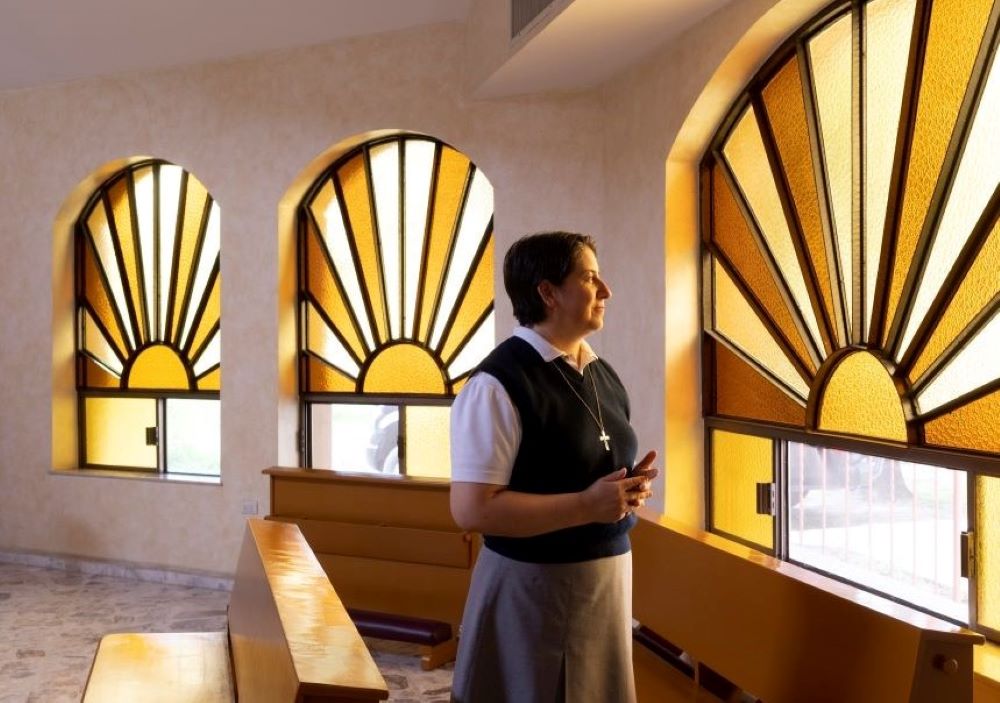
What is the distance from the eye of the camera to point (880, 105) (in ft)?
13.1

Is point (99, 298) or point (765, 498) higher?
point (99, 298)

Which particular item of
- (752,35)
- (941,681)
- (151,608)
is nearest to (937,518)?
(941,681)

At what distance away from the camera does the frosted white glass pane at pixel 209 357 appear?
295 inches

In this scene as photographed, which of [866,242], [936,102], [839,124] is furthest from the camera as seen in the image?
[839,124]

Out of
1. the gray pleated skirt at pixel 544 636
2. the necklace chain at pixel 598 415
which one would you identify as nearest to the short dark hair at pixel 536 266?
the necklace chain at pixel 598 415

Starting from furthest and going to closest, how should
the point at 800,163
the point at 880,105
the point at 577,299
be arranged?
the point at 800,163 < the point at 880,105 < the point at 577,299

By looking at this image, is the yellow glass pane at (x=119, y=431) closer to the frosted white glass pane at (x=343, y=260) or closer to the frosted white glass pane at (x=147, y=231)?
the frosted white glass pane at (x=147, y=231)

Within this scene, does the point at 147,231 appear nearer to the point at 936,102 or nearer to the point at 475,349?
the point at 475,349

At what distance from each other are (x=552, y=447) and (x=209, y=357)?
229 inches

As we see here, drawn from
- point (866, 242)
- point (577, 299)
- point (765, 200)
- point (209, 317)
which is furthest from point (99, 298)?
point (577, 299)

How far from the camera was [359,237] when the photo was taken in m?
7.06

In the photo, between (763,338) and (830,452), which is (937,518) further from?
(763,338)

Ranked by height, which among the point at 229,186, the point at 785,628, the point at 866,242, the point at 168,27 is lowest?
the point at 785,628

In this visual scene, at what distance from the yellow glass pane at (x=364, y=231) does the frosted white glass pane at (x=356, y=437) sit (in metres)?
0.53
